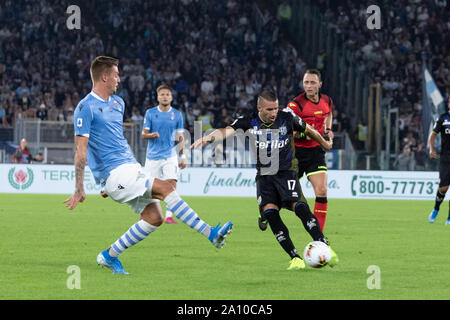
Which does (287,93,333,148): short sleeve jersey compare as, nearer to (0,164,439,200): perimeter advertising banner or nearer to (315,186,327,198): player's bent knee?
(315,186,327,198): player's bent knee

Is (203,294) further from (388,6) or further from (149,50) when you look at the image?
(388,6)

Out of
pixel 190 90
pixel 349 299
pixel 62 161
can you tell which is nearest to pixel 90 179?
pixel 62 161

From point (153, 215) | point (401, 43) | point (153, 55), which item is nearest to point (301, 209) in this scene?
point (153, 215)

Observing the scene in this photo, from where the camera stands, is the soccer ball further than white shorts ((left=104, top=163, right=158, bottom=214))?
Yes

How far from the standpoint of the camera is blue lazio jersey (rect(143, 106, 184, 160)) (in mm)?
14766

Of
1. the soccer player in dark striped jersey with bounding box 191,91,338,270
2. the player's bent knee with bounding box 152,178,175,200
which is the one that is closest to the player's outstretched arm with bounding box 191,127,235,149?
the soccer player in dark striped jersey with bounding box 191,91,338,270

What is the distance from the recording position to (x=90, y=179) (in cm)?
2495

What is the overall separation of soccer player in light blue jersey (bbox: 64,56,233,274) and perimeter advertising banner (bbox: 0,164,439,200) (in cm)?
1607

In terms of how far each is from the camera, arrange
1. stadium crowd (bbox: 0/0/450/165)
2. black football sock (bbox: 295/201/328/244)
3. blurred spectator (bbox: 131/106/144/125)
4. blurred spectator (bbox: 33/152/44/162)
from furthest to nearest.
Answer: stadium crowd (bbox: 0/0/450/165) → blurred spectator (bbox: 131/106/144/125) → blurred spectator (bbox: 33/152/44/162) → black football sock (bbox: 295/201/328/244)

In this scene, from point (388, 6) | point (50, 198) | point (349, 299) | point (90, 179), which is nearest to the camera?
point (349, 299)

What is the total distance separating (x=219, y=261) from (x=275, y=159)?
1.43m

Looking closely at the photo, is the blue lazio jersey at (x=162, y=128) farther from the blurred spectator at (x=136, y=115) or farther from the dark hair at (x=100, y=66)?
the blurred spectator at (x=136, y=115)

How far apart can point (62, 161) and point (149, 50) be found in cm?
928
